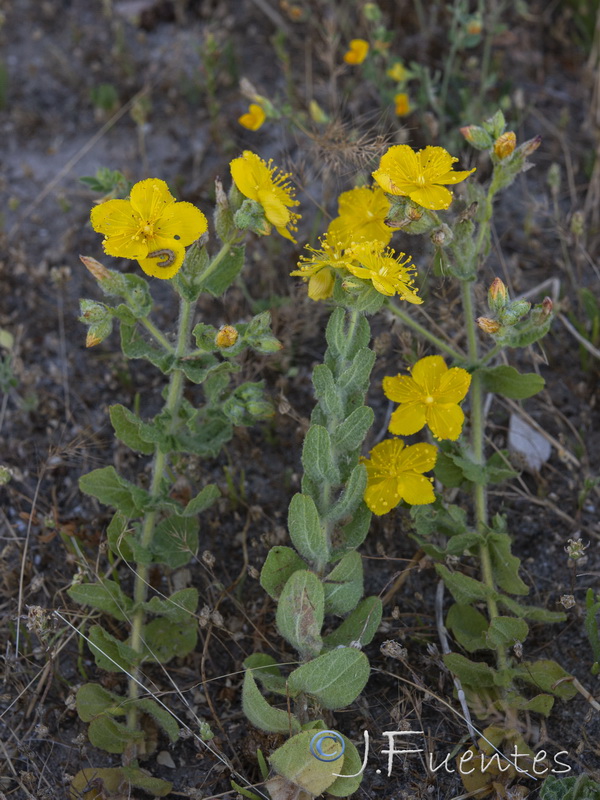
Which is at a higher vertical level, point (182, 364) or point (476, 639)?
point (182, 364)

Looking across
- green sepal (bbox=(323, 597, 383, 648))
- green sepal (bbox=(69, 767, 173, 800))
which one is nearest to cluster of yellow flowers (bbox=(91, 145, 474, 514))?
green sepal (bbox=(323, 597, 383, 648))

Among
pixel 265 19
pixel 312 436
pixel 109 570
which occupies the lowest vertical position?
pixel 109 570

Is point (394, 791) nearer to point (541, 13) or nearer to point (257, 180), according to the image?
point (257, 180)

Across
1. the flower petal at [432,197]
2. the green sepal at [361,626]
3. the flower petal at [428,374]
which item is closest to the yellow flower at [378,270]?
the flower petal at [432,197]

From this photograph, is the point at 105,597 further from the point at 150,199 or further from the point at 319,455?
the point at 150,199

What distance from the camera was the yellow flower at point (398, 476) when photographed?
99.6 inches

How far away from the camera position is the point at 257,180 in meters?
2.48

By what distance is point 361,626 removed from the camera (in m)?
2.45

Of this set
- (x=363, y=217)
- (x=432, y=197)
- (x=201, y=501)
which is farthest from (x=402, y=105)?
(x=201, y=501)

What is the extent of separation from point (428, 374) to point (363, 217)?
1.85ft

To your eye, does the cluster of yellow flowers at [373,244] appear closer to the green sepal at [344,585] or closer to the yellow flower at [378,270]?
the yellow flower at [378,270]

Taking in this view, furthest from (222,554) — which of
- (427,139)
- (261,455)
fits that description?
(427,139)

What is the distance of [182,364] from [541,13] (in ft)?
10.7

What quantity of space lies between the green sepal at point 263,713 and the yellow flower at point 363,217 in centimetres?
142
